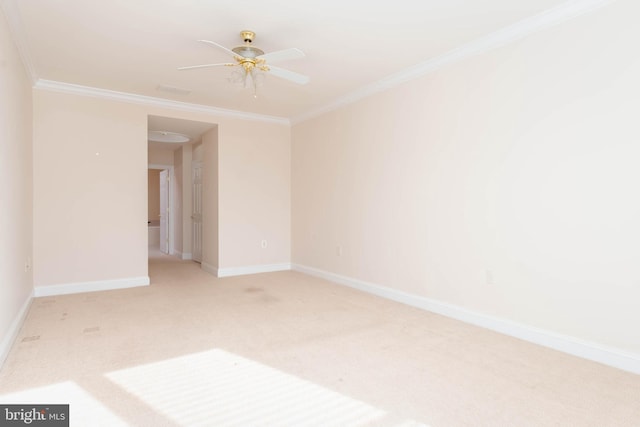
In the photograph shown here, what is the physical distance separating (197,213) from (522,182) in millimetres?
5841

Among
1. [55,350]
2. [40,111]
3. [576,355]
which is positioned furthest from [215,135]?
[576,355]

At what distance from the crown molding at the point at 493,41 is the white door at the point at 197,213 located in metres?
3.70

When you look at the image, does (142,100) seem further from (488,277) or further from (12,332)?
(488,277)

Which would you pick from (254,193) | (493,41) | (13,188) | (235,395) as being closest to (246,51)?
(493,41)

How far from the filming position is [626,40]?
2.46m

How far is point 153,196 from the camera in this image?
1145 cm

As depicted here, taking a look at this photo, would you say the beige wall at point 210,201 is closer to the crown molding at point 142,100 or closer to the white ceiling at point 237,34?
the crown molding at point 142,100

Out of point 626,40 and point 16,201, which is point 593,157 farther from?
point 16,201

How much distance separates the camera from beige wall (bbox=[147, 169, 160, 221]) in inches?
446

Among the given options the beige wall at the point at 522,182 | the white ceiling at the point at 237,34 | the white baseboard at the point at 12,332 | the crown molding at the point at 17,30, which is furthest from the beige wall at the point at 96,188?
the beige wall at the point at 522,182

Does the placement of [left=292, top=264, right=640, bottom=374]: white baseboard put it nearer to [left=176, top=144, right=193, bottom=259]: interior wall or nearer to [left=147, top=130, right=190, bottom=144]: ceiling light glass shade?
[left=147, top=130, right=190, bottom=144]: ceiling light glass shade

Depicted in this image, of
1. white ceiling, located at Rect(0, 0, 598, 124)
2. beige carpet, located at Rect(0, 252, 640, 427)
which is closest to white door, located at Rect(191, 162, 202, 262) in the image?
white ceiling, located at Rect(0, 0, 598, 124)

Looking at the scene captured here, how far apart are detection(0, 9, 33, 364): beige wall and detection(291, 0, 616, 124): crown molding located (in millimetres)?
3566

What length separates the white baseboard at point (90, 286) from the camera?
445 centimetres
